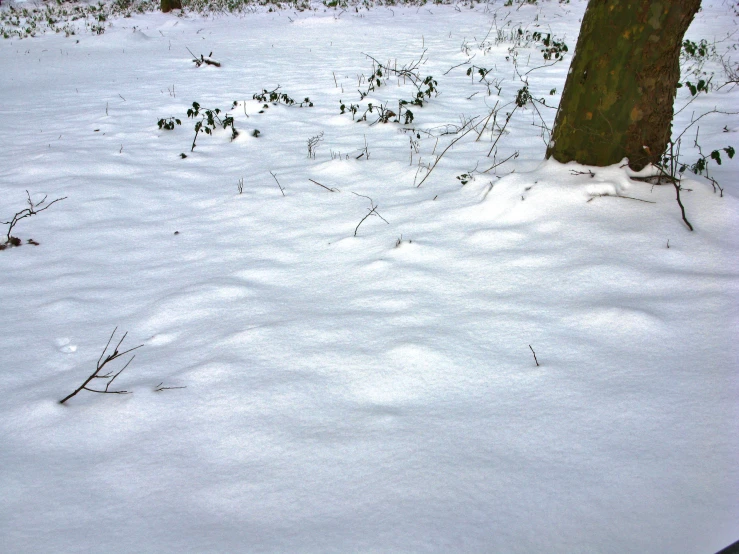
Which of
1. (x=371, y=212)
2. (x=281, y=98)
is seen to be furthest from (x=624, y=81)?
(x=281, y=98)

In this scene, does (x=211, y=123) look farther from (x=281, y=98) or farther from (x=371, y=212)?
(x=371, y=212)

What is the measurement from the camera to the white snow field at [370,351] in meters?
1.48

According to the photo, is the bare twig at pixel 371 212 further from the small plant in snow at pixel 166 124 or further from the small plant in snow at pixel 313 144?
the small plant in snow at pixel 166 124

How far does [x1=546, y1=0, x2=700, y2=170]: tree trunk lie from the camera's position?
9.41 feet

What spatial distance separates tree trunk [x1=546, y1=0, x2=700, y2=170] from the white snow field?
0.64 feet

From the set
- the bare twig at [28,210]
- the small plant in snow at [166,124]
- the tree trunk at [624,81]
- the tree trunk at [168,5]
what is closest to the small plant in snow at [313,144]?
the small plant in snow at [166,124]

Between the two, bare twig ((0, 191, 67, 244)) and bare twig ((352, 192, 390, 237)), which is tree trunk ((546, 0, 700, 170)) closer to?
bare twig ((352, 192, 390, 237))

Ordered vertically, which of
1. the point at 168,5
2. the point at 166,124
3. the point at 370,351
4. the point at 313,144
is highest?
the point at 168,5

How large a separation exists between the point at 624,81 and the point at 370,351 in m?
2.27

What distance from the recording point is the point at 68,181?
4.36 metres

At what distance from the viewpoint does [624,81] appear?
298cm

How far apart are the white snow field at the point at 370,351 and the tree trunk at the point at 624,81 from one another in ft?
0.64

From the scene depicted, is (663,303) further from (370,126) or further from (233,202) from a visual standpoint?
(370,126)

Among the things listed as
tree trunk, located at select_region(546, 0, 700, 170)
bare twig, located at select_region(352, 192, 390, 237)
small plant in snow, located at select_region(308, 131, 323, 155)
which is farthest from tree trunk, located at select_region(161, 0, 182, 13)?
tree trunk, located at select_region(546, 0, 700, 170)
